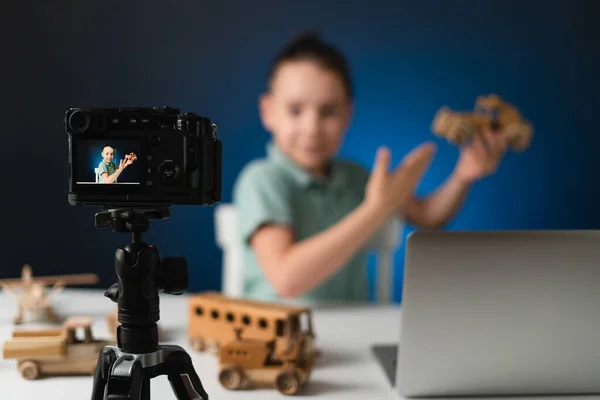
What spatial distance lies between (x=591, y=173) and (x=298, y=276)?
122 centimetres

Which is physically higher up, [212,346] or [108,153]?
[108,153]

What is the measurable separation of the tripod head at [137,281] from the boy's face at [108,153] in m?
0.05

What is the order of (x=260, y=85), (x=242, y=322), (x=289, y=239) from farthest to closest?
(x=260, y=85) < (x=289, y=239) < (x=242, y=322)

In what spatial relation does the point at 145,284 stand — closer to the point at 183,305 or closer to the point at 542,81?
the point at 183,305

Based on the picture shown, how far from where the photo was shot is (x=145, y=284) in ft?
1.96

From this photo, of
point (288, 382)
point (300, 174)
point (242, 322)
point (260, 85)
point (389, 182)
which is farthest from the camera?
point (260, 85)

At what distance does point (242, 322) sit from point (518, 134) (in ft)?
2.49

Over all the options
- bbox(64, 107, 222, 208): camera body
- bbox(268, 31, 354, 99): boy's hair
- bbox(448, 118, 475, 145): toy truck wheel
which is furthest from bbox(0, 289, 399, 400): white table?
bbox(268, 31, 354, 99): boy's hair

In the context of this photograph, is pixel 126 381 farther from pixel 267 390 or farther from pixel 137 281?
pixel 267 390


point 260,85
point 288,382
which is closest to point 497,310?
point 288,382

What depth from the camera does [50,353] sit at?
0.77 metres

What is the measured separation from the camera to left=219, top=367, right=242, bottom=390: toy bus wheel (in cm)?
75

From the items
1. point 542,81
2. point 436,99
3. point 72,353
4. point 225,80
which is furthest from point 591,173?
Result: point 72,353

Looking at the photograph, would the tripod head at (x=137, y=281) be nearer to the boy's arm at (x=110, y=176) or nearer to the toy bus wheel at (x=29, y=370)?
the boy's arm at (x=110, y=176)
